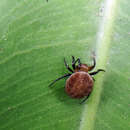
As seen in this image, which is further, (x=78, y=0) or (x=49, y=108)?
(x=78, y=0)

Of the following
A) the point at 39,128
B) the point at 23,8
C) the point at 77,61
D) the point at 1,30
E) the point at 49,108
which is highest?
the point at 23,8

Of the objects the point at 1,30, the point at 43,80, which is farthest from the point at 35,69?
the point at 1,30

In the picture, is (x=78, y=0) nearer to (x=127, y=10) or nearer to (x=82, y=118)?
(x=127, y=10)

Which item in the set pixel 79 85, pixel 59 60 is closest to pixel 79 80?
pixel 79 85

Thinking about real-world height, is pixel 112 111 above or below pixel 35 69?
below
